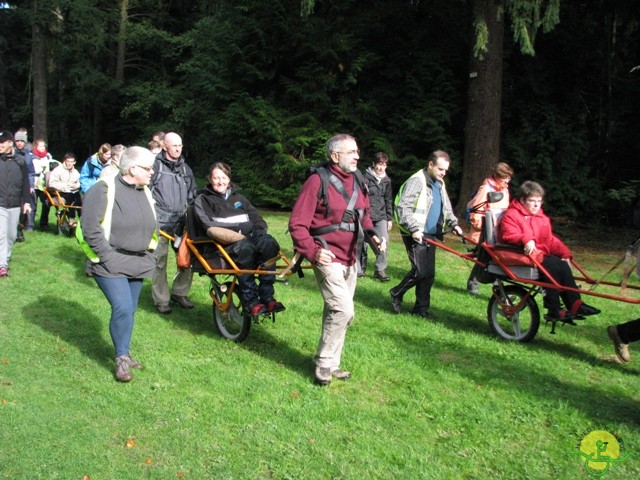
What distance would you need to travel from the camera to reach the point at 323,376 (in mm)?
5270

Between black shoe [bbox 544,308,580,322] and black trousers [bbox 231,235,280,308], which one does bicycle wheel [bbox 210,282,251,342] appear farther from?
black shoe [bbox 544,308,580,322]

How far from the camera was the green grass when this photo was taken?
403 centimetres

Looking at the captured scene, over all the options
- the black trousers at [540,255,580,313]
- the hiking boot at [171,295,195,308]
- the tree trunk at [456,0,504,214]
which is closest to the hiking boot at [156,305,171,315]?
the hiking boot at [171,295,195,308]

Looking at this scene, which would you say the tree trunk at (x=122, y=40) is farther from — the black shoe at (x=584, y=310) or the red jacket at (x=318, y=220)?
the black shoe at (x=584, y=310)

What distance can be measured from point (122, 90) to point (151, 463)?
30768mm

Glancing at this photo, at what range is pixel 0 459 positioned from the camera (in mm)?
3994

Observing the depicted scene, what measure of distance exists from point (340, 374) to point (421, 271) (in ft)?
7.82

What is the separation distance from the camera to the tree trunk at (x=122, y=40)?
31.0 meters

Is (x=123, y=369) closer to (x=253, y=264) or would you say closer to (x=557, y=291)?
(x=253, y=264)

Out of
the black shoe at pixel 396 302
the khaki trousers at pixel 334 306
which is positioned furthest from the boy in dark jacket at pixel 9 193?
the khaki trousers at pixel 334 306

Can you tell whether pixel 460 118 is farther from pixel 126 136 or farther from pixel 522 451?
pixel 126 136

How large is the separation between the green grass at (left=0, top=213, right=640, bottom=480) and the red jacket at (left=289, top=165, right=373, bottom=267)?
1174mm

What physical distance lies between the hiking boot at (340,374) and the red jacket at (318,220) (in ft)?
3.19

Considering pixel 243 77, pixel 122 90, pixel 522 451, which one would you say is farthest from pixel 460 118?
pixel 122 90
